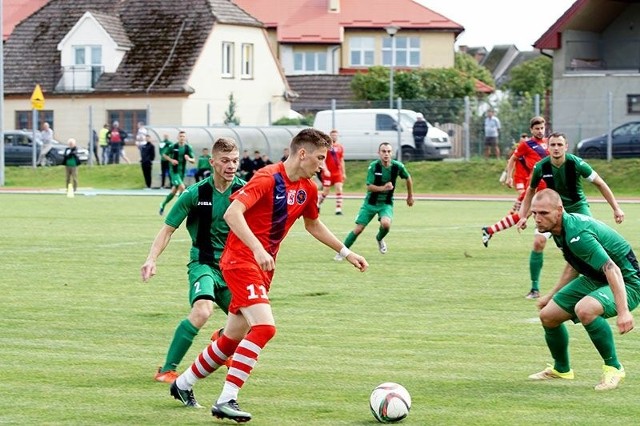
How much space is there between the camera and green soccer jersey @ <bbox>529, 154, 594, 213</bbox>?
595 inches

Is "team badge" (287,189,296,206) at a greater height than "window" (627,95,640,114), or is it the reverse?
"window" (627,95,640,114)

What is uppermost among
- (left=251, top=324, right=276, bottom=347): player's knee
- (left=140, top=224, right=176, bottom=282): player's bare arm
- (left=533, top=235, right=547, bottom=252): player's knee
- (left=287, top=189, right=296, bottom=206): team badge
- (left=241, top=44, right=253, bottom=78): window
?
(left=241, top=44, right=253, bottom=78): window

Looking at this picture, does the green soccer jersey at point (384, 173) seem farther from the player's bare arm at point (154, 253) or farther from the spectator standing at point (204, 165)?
the spectator standing at point (204, 165)

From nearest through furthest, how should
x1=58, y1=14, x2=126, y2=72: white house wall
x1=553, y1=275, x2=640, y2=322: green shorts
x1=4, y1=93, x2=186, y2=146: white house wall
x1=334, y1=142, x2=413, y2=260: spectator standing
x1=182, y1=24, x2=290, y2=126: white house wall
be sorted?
x1=553, y1=275, x2=640, y2=322: green shorts → x1=334, y1=142, x2=413, y2=260: spectator standing → x1=4, y1=93, x2=186, y2=146: white house wall → x1=182, y1=24, x2=290, y2=126: white house wall → x1=58, y1=14, x2=126, y2=72: white house wall

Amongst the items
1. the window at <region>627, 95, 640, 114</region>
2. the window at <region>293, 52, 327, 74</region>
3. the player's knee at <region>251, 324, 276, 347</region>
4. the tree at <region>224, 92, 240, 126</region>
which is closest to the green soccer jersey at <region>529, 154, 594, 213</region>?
the player's knee at <region>251, 324, 276, 347</region>

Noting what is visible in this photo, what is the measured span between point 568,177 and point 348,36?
61939 mm

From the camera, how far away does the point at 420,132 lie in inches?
1795

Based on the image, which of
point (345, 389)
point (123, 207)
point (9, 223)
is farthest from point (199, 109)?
point (345, 389)

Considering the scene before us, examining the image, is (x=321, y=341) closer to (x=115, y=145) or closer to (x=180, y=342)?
(x=180, y=342)

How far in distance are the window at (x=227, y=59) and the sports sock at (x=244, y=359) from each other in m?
55.6

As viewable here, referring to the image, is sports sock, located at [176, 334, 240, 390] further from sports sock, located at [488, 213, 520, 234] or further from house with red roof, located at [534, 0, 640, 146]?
house with red roof, located at [534, 0, 640, 146]

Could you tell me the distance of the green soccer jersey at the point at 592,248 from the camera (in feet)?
30.2

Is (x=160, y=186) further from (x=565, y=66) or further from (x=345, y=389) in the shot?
(x=345, y=389)

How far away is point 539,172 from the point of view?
15.0 meters
